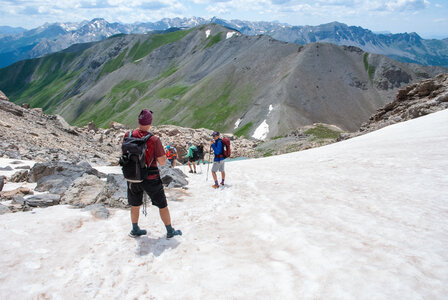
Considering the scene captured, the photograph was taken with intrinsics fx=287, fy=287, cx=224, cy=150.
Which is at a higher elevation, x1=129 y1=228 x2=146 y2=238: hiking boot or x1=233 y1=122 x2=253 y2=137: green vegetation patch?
x1=233 y1=122 x2=253 y2=137: green vegetation patch

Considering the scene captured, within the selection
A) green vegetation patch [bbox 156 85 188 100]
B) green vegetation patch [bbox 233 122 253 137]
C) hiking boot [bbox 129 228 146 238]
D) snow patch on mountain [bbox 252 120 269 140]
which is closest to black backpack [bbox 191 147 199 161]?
hiking boot [bbox 129 228 146 238]

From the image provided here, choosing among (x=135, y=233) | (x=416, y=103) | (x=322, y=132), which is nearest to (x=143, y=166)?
(x=135, y=233)

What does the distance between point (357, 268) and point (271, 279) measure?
5.39ft

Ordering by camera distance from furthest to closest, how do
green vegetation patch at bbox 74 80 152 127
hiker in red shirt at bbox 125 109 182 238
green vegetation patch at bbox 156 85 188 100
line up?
green vegetation patch at bbox 74 80 152 127 → green vegetation patch at bbox 156 85 188 100 → hiker in red shirt at bbox 125 109 182 238

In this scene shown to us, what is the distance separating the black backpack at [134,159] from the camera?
258 inches

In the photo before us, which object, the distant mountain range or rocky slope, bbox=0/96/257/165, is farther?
the distant mountain range

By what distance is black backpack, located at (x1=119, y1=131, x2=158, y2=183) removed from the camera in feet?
21.5

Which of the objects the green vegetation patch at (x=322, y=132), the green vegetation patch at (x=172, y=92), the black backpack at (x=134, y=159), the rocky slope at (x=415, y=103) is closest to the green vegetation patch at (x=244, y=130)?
the green vegetation patch at (x=322, y=132)

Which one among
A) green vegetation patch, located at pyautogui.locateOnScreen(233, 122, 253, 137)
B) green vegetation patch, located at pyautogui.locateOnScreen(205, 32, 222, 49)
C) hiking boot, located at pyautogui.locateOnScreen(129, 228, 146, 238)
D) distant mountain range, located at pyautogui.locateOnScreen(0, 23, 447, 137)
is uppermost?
green vegetation patch, located at pyautogui.locateOnScreen(205, 32, 222, 49)

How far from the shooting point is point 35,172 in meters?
12.5

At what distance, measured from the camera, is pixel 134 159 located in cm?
656

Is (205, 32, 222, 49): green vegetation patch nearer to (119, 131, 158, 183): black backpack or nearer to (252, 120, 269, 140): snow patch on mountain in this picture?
(252, 120, 269, 140): snow patch on mountain

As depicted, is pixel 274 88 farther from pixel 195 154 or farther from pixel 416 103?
pixel 195 154

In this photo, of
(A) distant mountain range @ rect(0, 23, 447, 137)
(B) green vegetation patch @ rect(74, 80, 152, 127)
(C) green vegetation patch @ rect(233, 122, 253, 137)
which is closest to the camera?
(C) green vegetation patch @ rect(233, 122, 253, 137)
